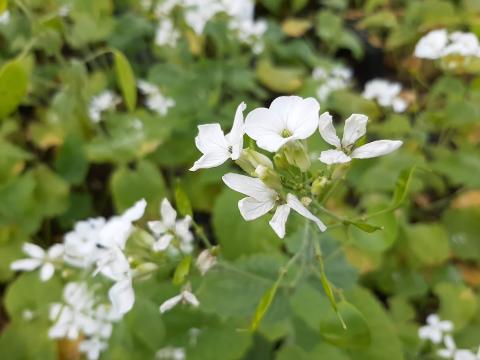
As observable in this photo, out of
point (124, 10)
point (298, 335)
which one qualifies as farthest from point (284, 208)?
point (124, 10)

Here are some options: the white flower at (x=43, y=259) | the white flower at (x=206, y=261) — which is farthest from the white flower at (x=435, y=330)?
the white flower at (x=43, y=259)

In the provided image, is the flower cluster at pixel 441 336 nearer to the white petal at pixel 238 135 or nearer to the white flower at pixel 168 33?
the white petal at pixel 238 135

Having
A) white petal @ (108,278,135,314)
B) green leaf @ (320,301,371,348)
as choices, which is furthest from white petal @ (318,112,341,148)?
white petal @ (108,278,135,314)

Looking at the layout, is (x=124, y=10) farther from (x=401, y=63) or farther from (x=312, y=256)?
(x=312, y=256)

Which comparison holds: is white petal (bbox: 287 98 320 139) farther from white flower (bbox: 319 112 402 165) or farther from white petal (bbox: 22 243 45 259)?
white petal (bbox: 22 243 45 259)

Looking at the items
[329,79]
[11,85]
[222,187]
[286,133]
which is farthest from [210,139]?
[329,79]

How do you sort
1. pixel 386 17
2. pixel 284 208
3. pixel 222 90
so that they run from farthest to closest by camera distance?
pixel 386 17, pixel 222 90, pixel 284 208
